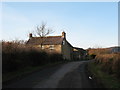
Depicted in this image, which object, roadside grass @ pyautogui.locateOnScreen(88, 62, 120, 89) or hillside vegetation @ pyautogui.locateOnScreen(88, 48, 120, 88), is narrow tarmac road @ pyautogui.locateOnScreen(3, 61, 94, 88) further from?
hillside vegetation @ pyautogui.locateOnScreen(88, 48, 120, 88)

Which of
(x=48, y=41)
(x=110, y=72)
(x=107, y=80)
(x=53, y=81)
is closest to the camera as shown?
(x=53, y=81)

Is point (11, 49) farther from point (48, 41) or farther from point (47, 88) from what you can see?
point (48, 41)

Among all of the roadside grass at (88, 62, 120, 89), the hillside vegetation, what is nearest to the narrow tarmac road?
the roadside grass at (88, 62, 120, 89)

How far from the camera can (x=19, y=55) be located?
687 inches

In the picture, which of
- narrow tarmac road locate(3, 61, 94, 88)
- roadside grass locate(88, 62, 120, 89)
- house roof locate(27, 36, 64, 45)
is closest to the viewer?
narrow tarmac road locate(3, 61, 94, 88)

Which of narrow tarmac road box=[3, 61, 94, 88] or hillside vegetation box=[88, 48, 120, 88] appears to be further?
hillside vegetation box=[88, 48, 120, 88]

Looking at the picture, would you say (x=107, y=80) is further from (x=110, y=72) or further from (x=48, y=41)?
(x=48, y=41)

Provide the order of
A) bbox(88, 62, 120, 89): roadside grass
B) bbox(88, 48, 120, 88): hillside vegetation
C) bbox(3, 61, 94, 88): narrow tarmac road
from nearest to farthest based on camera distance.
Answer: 1. bbox(3, 61, 94, 88): narrow tarmac road
2. bbox(88, 62, 120, 89): roadside grass
3. bbox(88, 48, 120, 88): hillside vegetation

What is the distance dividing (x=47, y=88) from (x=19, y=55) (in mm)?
Answer: 8851

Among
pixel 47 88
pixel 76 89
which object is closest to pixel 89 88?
pixel 76 89

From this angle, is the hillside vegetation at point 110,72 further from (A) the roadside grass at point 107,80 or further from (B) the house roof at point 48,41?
(B) the house roof at point 48,41

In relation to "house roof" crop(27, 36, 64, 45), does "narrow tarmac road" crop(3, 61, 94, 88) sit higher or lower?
lower

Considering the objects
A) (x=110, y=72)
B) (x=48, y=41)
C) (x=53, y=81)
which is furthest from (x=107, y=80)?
(x=48, y=41)

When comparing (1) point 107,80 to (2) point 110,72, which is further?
(2) point 110,72
